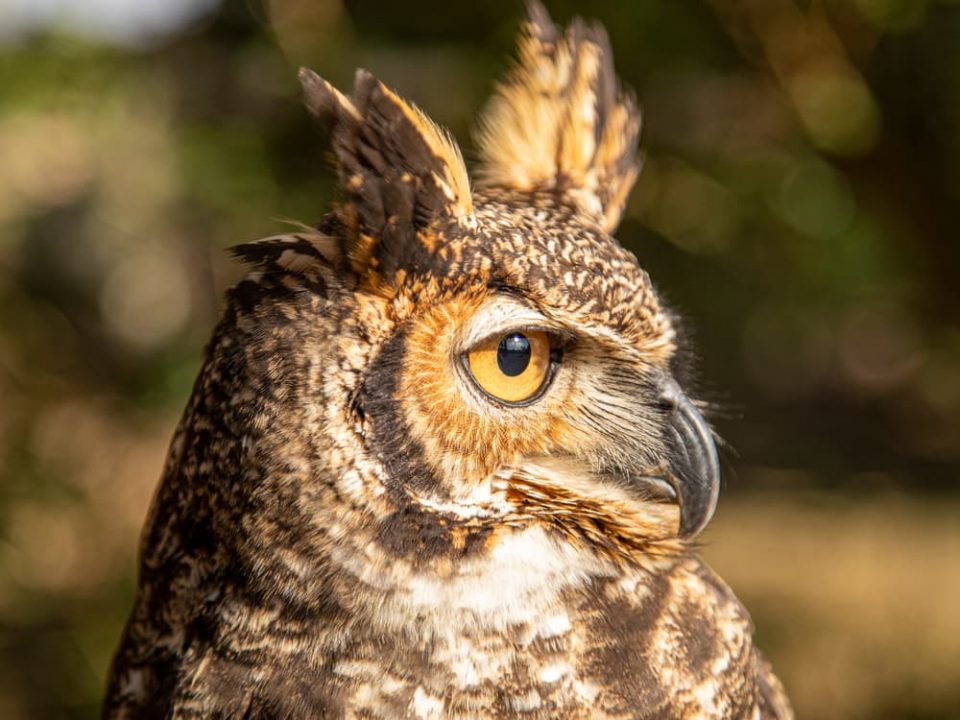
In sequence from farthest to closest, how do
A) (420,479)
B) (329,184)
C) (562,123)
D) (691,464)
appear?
(329,184) < (562,123) < (691,464) < (420,479)

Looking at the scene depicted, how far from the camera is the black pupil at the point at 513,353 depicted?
1327 mm

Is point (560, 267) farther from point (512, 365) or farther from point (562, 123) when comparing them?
point (562, 123)

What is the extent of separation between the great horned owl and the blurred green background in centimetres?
186

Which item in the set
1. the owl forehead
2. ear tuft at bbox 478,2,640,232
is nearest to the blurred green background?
ear tuft at bbox 478,2,640,232

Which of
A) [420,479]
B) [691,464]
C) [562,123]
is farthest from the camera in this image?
[562,123]

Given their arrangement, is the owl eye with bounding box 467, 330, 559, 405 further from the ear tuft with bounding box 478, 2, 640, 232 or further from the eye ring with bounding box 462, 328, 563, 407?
the ear tuft with bounding box 478, 2, 640, 232

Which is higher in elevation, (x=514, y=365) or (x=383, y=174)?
(x=383, y=174)

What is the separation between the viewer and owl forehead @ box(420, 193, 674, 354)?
4.28 feet

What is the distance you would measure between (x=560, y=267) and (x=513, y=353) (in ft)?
0.44

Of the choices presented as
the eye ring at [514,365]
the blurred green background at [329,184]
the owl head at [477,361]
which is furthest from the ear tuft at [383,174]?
the blurred green background at [329,184]

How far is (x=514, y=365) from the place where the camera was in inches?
52.9

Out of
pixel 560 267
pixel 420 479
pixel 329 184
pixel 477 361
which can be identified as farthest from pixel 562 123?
pixel 329 184

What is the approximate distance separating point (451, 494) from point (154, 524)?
539 millimetres

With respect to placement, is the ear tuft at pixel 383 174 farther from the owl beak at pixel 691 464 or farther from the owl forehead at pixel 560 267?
the owl beak at pixel 691 464
